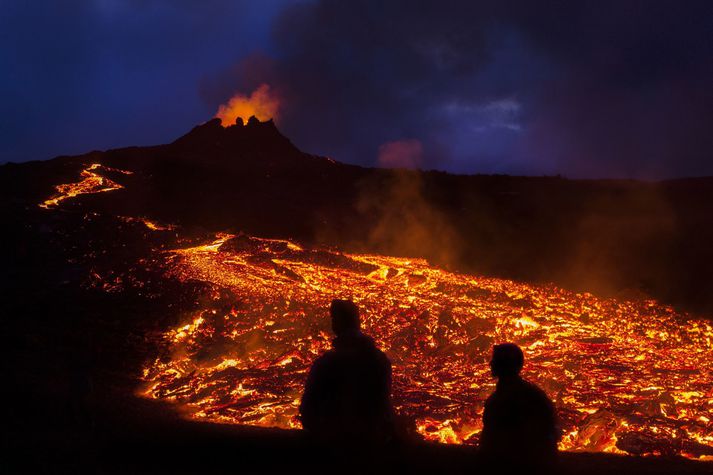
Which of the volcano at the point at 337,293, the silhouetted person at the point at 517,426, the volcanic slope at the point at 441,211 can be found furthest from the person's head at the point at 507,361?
the volcanic slope at the point at 441,211

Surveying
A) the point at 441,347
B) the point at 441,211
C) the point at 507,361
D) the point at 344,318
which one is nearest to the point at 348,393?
the point at 344,318

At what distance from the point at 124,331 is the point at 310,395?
8.52 metres

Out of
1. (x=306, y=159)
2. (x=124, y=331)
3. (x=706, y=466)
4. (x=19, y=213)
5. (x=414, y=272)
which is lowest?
(x=706, y=466)

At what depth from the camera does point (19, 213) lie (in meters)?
15.9

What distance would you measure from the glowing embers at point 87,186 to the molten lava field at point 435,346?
5535mm

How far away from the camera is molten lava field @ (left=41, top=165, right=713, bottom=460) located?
7652mm

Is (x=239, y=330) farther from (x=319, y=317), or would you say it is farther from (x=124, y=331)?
(x=124, y=331)

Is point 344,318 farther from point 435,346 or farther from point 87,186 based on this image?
point 87,186

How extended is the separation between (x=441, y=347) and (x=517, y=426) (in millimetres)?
6921

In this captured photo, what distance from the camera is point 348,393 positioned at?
337cm

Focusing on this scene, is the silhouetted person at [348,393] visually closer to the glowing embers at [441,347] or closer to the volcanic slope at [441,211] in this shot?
the glowing embers at [441,347]

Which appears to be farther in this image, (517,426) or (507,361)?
(507,361)

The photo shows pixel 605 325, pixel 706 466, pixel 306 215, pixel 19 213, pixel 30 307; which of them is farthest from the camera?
pixel 306 215

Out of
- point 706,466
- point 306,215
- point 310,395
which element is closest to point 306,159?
point 306,215
